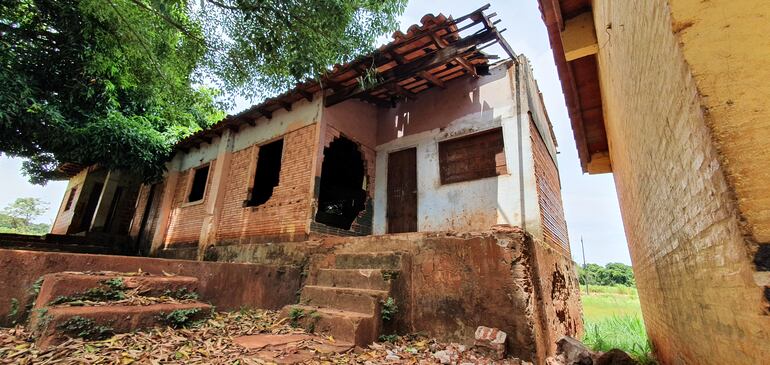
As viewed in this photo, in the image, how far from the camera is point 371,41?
648cm

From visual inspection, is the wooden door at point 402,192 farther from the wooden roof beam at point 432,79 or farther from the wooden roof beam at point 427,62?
the wooden roof beam at point 427,62

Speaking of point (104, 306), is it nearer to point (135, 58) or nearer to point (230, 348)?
point (230, 348)

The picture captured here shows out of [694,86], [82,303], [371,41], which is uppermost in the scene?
[371,41]

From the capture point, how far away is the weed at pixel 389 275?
4.19 meters

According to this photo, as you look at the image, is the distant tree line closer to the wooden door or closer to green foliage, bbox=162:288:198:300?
the wooden door

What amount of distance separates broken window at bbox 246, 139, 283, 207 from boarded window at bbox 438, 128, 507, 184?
4.21 metres

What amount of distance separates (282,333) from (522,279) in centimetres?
290

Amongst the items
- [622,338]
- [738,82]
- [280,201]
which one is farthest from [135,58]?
[622,338]

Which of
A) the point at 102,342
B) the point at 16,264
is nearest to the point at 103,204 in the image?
the point at 16,264

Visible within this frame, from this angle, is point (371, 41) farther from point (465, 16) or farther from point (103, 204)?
point (103, 204)

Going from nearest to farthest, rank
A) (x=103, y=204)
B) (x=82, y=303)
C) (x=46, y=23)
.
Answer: (x=82, y=303), (x=46, y=23), (x=103, y=204)

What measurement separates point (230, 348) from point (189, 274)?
162 cm

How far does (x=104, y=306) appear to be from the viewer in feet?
9.75

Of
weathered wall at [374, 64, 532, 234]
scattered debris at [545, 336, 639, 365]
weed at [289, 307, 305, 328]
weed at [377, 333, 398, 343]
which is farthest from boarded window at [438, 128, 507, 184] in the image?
weed at [289, 307, 305, 328]
